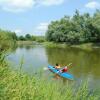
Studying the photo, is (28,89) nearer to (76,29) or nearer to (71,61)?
(71,61)

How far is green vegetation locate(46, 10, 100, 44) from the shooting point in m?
77.1

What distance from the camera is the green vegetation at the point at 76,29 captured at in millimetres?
77125

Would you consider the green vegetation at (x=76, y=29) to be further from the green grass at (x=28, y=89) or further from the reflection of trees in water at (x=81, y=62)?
the green grass at (x=28, y=89)

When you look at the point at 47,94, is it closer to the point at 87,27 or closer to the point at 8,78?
the point at 8,78

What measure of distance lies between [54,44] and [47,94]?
83.6 m

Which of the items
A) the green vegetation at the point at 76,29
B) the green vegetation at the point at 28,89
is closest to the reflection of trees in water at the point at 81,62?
the green vegetation at the point at 28,89

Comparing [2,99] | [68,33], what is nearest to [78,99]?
[2,99]

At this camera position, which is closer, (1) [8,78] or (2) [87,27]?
(1) [8,78]

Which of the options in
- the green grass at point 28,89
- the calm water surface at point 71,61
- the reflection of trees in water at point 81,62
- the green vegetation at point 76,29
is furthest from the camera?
the green vegetation at point 76,29

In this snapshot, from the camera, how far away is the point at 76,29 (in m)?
84.1

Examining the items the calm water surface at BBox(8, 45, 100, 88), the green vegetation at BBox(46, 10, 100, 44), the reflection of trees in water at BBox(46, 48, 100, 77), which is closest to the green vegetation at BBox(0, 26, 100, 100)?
the calm water surface at BBox(8, 45, 100, 88)

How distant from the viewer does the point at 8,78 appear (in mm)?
5168

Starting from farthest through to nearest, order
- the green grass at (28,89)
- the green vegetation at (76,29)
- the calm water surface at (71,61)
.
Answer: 1. the green vegetation at (76,29)
2. the calm water surface at (71,61)
3. the green grass at (28,89)

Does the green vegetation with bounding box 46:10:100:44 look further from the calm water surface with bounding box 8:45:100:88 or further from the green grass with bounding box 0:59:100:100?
the green grass with bounding box 0:59:100:100
